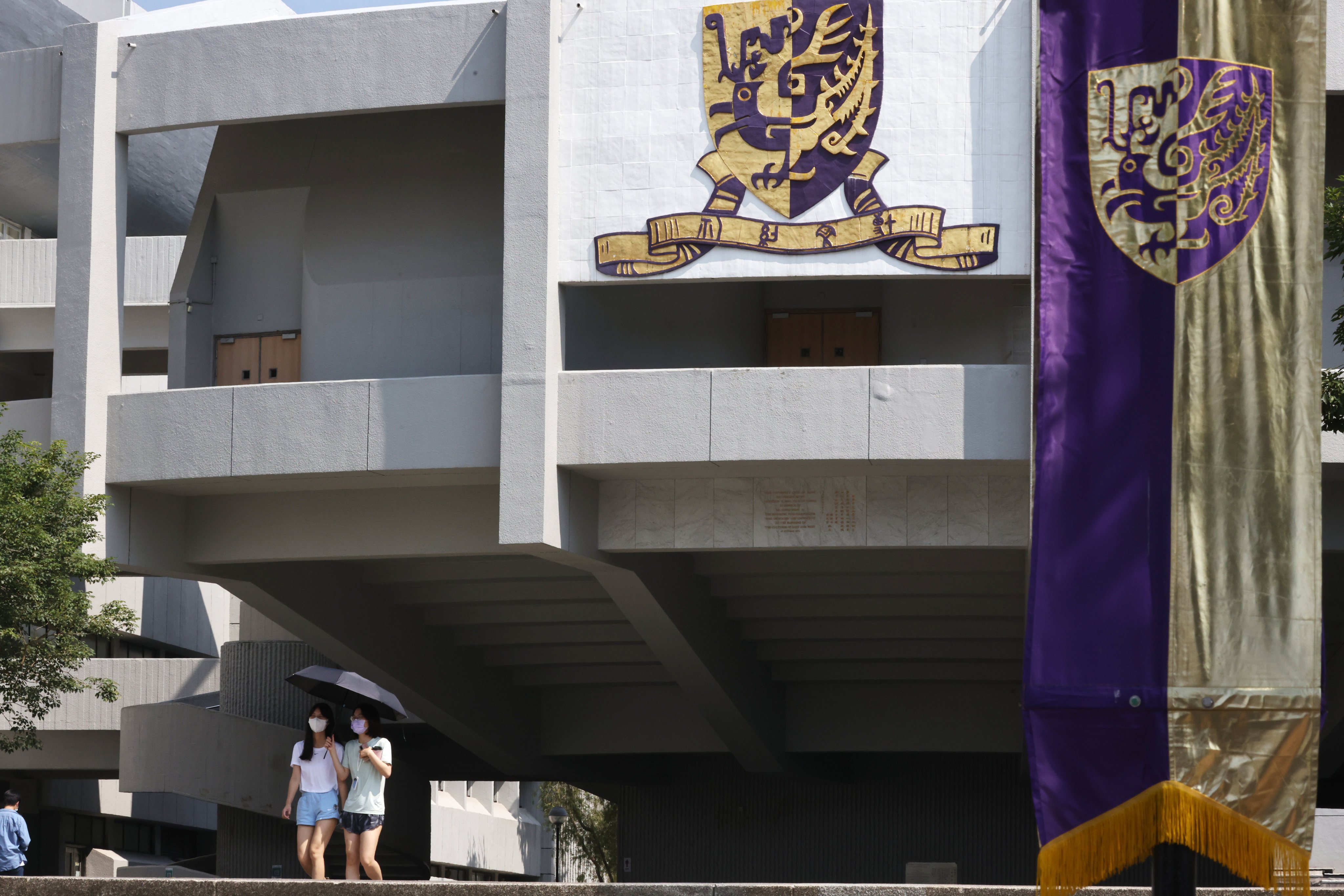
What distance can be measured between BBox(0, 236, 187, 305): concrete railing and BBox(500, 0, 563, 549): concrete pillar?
1332 cm

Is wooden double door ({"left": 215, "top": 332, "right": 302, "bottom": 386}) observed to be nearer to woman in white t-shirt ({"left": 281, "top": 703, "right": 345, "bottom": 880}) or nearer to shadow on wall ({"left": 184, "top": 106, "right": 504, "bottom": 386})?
A: shadow on wall ({"left": 184, "top": 106, "right": 504, "bottom": 386})

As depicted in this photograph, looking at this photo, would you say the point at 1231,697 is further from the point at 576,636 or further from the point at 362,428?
the point at 576,636

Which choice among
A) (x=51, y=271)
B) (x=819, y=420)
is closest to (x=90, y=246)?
(x=819, y=420)

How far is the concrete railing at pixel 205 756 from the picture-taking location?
24047 mm

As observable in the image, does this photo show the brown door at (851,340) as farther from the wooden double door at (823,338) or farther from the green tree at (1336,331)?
the green tree at (1336,331)

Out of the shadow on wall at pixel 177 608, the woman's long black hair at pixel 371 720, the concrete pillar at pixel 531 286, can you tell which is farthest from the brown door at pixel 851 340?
the shadow on wall at pixel 177 608

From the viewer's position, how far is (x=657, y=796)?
29.2 metres

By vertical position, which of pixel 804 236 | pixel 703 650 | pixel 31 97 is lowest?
pixel 703 650

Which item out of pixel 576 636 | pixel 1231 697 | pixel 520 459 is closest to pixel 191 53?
pixel 520 459

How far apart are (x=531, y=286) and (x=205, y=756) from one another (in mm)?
10855

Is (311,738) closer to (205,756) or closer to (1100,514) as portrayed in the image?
(1100,514)

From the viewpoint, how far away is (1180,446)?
868 cm

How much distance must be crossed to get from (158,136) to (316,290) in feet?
41.5

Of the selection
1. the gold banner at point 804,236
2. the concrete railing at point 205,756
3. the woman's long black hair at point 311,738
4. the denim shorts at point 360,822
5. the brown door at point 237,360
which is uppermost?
the gold banner at point 804,236
